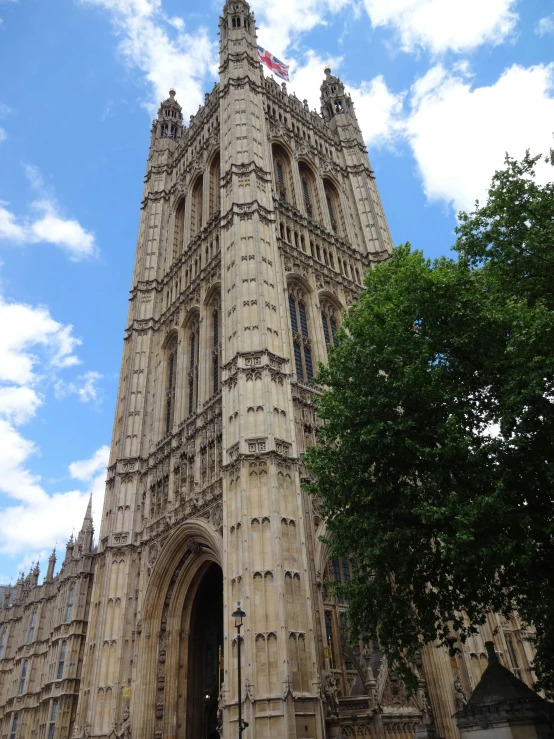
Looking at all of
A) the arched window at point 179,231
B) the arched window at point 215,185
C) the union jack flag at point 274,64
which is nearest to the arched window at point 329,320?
the arched window at point 215,185

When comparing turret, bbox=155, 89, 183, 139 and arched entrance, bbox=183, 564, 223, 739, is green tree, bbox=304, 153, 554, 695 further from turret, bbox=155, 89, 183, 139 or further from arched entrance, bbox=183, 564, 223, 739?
turret, bbox=155, 89, 183, 139

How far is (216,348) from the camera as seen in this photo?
30.7 metres

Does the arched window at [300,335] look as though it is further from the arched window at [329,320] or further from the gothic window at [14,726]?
the gothic window at [14,726]

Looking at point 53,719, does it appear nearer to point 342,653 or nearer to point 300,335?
point 342,653

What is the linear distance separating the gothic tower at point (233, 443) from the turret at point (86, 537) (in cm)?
1284

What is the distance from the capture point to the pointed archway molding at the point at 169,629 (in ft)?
77.6

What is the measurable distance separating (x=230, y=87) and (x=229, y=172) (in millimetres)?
8670

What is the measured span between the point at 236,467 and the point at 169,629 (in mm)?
9294

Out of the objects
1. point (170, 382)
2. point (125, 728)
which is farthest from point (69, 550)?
point (125, 728)

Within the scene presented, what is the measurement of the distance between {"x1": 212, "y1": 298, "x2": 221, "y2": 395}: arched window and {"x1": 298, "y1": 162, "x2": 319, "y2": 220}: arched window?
10.3 m

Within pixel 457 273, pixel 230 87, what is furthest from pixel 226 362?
pixel 230 87

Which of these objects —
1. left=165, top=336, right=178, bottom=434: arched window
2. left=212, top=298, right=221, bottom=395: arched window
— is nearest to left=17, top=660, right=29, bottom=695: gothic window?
left=165, top=336, right=178, bottom=434: arched window

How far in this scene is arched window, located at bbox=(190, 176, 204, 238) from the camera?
130ft

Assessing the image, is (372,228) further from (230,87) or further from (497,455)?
(497,455)
